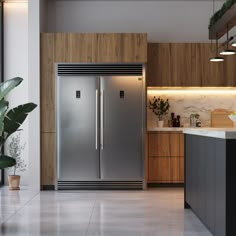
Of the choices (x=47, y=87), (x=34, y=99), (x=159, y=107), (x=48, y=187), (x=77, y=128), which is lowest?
(x=48, y=187)

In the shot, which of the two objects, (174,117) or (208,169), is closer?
(208,169)

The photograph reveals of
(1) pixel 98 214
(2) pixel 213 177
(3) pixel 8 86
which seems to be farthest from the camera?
(1) pixel 98 214

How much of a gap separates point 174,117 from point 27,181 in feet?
9.41

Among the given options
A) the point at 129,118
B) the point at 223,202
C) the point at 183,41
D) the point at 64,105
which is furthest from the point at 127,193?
the point at 223,202

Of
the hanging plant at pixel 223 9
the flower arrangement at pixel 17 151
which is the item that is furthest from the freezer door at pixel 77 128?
the hanging plant at pixel 223 9

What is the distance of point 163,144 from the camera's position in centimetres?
A: 812

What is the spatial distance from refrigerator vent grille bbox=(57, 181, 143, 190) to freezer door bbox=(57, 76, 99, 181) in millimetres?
83

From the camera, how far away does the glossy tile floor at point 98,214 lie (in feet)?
15.7

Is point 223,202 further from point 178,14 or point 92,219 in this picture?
point 178,14

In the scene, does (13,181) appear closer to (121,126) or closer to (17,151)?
(17,151)

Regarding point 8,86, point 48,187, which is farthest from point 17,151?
point 8,86

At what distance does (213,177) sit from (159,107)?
4.28m

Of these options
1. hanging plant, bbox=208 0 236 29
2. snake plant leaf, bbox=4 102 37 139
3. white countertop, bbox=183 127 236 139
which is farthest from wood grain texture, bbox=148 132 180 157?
snake plant leaf, bbox=4 102 37 139

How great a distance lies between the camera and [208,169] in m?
4.57
